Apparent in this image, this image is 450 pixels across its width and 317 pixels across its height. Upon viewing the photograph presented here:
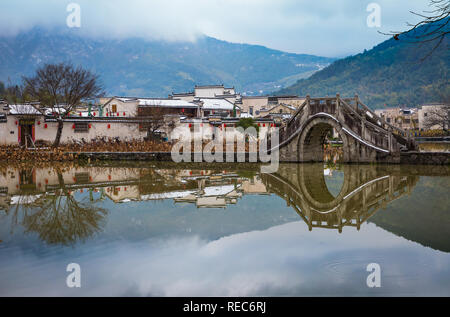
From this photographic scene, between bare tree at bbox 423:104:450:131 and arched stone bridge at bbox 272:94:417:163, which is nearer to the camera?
arched stone bridge at bbox 272:94:417:163

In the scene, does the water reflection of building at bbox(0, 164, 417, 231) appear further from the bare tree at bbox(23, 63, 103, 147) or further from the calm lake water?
the bare tree at bbox(23, 63, 103, 147)

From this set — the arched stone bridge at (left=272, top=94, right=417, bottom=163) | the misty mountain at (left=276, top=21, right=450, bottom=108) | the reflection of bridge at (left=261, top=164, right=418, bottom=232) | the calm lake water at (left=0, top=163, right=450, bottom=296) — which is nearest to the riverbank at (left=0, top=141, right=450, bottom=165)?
the arched stone bridge at (left=272, top=94, right=417, bottom=163)

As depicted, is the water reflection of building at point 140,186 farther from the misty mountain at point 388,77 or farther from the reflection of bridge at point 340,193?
the misty mountain at point 388,77

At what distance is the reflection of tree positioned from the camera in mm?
7723

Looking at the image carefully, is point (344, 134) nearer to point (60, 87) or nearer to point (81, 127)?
point (60, 87)

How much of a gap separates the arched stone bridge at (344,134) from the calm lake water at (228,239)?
5.85 m

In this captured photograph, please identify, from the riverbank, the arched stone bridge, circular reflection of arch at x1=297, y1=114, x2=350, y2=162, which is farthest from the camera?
the riverbank

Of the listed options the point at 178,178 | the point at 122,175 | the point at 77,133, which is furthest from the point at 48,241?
the point at 77,133

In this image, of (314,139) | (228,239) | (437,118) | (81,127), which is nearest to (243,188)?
(228,239)

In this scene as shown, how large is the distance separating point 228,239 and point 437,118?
213 ft

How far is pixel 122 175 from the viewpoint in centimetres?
1800

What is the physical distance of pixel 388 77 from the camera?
413 ft

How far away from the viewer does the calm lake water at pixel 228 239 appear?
529 cm
